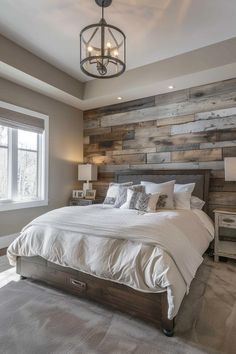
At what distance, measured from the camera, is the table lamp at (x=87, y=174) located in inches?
179

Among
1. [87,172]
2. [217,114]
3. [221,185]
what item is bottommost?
[221,185]

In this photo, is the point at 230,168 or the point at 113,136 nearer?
the point at 230,168

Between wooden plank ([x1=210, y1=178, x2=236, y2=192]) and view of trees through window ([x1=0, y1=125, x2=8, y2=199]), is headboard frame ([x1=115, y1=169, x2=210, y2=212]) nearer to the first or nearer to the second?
wooden plank ([x1=210, y1=178, x2=236, y2=192])

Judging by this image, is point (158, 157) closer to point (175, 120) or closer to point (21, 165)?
point (175, 120)

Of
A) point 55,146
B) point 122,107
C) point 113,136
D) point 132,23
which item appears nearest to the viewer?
point 132,23

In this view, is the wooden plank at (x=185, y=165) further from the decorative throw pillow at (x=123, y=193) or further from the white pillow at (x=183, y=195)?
the decorative throw pillow at (x=123, y=193)

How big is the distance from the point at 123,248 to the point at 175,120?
280 centimetres

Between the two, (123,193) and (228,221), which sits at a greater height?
(123,193)

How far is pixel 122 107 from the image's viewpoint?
4496mm

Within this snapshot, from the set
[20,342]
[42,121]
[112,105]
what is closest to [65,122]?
[42,121]

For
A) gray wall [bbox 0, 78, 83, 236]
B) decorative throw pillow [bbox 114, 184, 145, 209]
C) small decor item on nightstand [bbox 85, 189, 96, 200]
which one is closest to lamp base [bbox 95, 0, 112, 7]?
gray wall [bbox 0, 78, 83, 236]

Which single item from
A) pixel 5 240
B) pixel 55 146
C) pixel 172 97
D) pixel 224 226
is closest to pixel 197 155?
pixel 172 97

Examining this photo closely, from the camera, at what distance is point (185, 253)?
1.94 m

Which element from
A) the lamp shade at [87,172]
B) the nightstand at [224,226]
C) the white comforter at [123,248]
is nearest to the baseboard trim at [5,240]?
the white comforter at [123,248]
